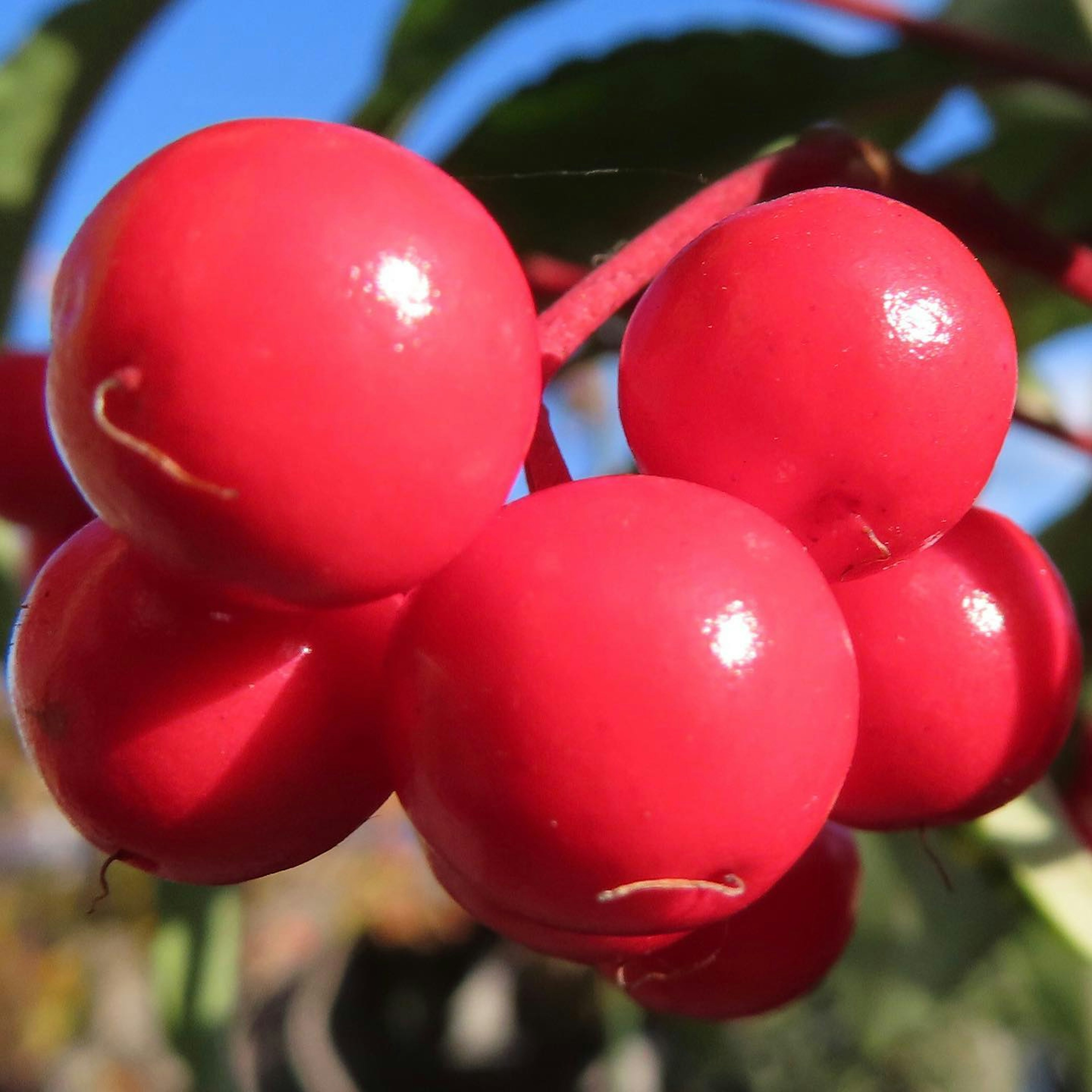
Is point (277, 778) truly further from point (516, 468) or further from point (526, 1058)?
point (526, 1058)

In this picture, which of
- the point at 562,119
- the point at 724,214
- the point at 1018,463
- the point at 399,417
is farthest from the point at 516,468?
the point at 1018,463

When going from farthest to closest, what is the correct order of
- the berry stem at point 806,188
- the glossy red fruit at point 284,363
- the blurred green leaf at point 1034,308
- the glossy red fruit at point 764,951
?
the blurred green leaf at point 1034,308
the glossy red fruit at point 764,951
the berry stem at point 806,188
the glossy red fruit at point 284,363

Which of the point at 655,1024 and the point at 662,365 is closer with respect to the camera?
the point at 662,365

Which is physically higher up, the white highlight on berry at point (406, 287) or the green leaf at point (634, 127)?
the white highlight on berry at point (406, 287)

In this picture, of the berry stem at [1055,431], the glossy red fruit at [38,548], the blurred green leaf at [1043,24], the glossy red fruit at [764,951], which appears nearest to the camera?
the glossy red fruit at [764,951]

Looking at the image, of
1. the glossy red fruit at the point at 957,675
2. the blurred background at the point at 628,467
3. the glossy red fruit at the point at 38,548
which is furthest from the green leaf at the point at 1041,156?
the glossy red fruit at the point at 38,548

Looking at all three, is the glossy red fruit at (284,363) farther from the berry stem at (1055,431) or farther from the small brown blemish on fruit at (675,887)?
the berry stem at (1055,431)
